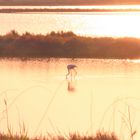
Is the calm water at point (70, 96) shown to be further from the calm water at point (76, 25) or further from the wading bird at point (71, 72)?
the calm water at point (76, 25)

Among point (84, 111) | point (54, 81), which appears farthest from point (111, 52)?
point (84, 111)

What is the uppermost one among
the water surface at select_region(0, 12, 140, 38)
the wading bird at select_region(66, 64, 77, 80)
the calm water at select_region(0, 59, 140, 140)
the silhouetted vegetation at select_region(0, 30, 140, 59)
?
the water surface at select_region(0, 12, 140, 38)

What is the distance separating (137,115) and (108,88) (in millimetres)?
4177

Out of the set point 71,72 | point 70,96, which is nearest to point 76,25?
point 71,72

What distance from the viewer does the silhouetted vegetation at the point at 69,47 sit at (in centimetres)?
2097

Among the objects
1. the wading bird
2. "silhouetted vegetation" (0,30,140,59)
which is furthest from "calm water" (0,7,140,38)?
the wading bird

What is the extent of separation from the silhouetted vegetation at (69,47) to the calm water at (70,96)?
158cm

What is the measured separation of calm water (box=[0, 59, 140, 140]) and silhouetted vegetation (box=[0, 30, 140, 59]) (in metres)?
1.58

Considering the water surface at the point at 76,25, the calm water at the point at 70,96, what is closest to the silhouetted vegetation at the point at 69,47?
the calm water at the point at 70,96

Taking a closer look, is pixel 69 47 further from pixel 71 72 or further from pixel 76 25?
pixel 76 25

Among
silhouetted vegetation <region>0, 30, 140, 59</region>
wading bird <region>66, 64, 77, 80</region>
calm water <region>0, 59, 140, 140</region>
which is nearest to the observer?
calm water <region>0, 59, 140, 140</region>

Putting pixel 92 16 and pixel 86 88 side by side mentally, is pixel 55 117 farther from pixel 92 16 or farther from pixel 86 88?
pixel 92 16

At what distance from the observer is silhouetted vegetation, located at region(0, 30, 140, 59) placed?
21.0 metres

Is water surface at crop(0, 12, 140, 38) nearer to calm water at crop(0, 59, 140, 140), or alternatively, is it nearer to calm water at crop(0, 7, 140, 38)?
calm water at crop(0, 7, 140, 38)
